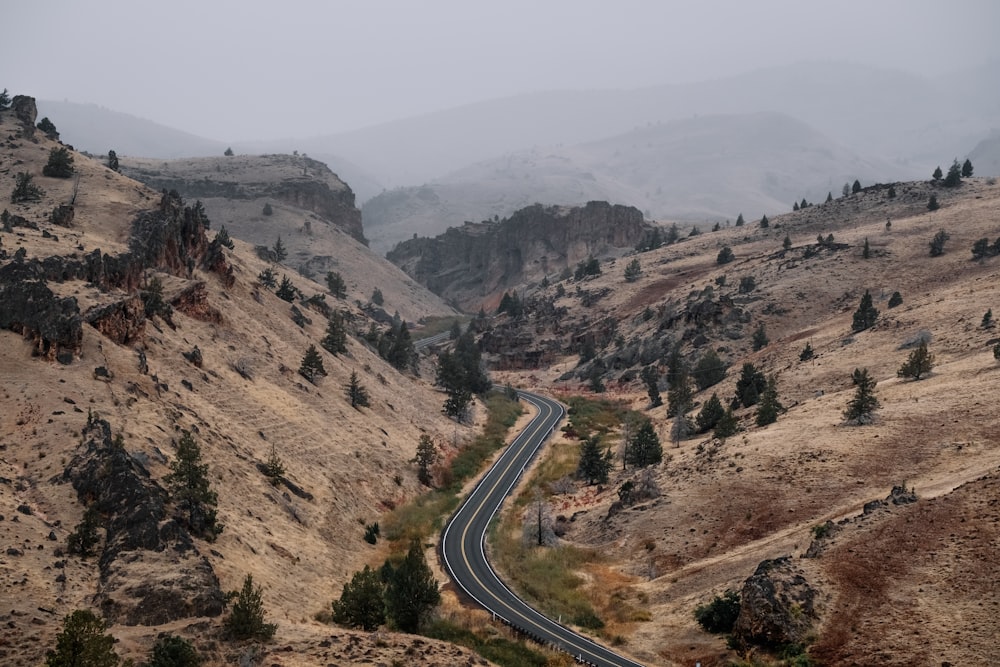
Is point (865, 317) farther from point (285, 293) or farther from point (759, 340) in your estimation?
point (285, 293)

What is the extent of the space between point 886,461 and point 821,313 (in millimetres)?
59981

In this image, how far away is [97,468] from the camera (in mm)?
31500

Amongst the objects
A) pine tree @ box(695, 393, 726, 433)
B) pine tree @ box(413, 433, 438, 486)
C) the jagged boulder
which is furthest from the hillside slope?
pine tree @ box(695, 393, 726, 433)

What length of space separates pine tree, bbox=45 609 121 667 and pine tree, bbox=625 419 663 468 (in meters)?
45.7

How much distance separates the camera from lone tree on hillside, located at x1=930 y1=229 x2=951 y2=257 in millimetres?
98250

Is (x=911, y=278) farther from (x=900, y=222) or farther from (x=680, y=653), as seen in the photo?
(x=680, y=653)

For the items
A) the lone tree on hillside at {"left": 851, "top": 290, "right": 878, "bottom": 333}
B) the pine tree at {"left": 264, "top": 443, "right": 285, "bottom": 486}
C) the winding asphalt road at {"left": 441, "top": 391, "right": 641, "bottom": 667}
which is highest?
the lone tree on hillside at {"left": 851, "top": 290, "right": 878, "bottom": 333}

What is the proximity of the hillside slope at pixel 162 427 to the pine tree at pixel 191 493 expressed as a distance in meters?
0.99

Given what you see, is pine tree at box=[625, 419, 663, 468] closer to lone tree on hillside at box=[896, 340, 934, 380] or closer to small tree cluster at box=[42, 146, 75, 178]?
lone tree on hillside at box=[896, 340, 934, 380]

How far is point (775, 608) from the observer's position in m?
30.3

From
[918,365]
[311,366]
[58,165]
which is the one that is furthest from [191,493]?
[918,365]

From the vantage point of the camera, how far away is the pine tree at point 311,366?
64375 mm

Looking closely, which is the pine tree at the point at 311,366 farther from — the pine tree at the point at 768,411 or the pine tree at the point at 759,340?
the pine tree at the point at 759,340

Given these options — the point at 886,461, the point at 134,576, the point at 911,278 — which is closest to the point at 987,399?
the point at 886,461
